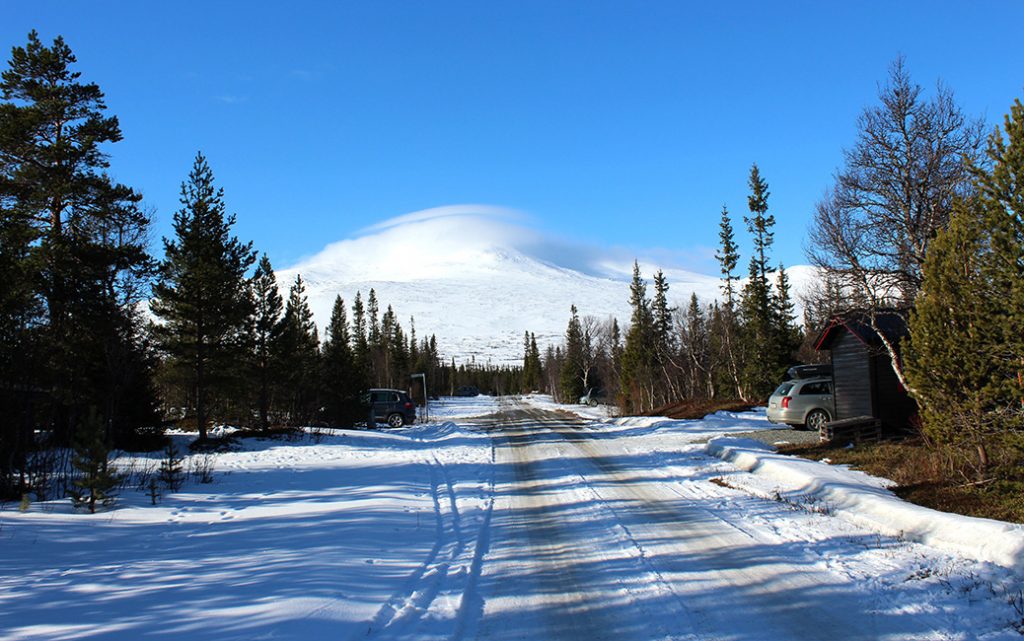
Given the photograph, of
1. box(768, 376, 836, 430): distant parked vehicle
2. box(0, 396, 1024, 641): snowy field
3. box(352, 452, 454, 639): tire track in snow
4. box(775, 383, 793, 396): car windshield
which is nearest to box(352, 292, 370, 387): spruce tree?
box(775, 383, 793, 396): car windshield

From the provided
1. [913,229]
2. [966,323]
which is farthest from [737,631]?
[913,229]

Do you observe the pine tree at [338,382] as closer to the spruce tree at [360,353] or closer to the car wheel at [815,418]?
the spruce tree at [360,353]

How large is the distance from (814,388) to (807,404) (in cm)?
59

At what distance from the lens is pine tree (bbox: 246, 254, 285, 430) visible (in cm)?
2533

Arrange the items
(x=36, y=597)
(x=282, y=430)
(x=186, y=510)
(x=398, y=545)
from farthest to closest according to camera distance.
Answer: (x=282, y=430), (x=186, y=510), (x=398, y=545), (x=36, y=597)

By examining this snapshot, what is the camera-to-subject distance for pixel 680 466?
1519 centimetres

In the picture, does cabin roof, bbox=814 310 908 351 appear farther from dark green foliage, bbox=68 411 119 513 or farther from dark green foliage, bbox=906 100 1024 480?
dark green foliage, bbox=68 411 119 513

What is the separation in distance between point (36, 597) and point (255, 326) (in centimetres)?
2090

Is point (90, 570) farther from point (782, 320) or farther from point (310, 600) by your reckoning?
point (782, 320)

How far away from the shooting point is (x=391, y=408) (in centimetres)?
3384

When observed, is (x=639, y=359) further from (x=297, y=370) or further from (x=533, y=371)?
(x=533, y=371)

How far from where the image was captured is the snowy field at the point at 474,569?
5145 millimetres

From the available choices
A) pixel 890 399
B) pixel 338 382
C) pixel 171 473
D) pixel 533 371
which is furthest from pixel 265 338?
pixel 533 371

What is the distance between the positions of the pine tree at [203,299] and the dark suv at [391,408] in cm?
1129
